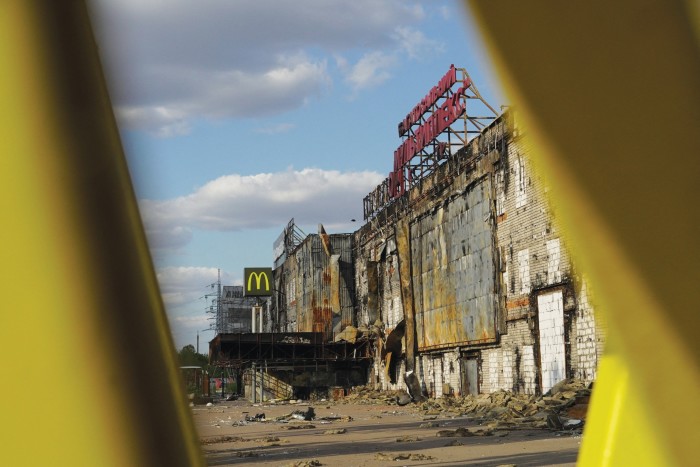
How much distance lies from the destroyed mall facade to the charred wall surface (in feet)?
0.14

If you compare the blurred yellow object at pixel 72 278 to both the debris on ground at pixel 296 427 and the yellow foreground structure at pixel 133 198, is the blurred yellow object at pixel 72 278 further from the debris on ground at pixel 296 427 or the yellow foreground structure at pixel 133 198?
the debris on ground at pixel 296 427

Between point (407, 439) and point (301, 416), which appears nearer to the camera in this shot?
point (407, 439)

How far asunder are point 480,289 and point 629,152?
21216 millimetres

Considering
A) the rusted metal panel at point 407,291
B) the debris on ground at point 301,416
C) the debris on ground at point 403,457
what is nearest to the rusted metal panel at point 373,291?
the rusted metal panel at point 407,291

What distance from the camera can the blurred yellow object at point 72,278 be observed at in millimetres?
634

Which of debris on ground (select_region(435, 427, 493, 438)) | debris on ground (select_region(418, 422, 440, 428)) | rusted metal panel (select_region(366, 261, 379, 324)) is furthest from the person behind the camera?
rusted metal panel (select_region(366, 261, 379, 324))

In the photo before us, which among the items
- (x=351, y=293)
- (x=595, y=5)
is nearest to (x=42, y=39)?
(x=595, y=5)

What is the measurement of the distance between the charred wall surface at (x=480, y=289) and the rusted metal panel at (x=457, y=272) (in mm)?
29

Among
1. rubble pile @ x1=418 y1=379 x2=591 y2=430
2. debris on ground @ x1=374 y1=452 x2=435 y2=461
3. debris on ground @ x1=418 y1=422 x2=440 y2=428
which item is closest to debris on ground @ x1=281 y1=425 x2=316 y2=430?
debris on ground @ x1=418 y1=422 x2=440 y2=428

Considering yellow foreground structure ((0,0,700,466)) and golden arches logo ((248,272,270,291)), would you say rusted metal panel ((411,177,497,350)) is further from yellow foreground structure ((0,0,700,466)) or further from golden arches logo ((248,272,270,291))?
golden arches logo ((248,272,270,291))

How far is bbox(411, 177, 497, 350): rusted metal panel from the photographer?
21266 mm

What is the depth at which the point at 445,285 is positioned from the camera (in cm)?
2445

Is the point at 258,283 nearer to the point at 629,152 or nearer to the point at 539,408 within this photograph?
the point at 539,408

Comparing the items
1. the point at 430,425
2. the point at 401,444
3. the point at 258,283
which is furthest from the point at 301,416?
the point at 258,283
